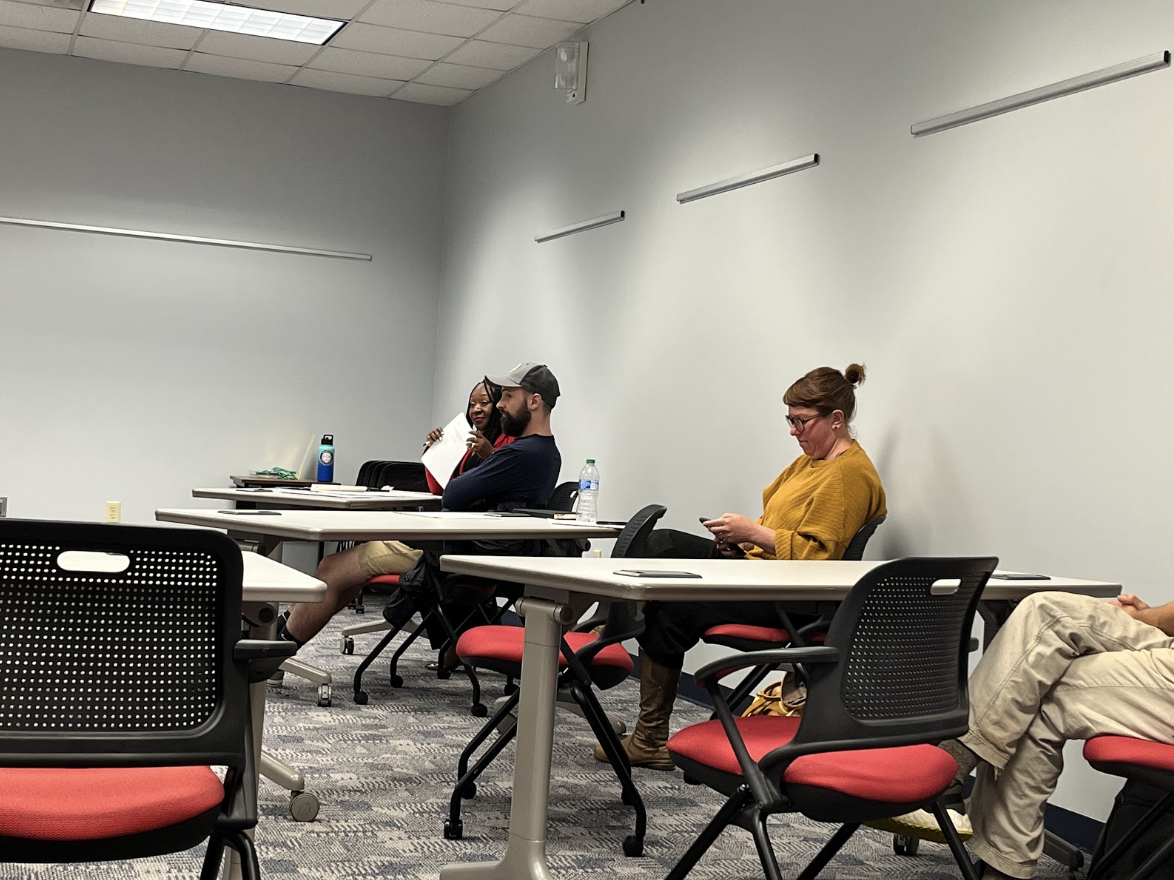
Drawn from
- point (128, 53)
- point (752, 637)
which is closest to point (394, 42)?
point (128, 53)

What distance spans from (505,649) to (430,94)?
19.2ft

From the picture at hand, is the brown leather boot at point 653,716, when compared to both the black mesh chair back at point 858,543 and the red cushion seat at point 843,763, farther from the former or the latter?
the red cushion seat at point 843,763

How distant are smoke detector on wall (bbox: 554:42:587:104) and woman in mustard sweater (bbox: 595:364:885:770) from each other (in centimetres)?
319

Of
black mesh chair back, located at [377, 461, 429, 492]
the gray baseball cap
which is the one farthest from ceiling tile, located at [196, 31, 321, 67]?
the gray baseball cap

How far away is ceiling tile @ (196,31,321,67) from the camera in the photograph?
7.15m

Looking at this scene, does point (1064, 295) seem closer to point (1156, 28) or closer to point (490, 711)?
point (1156, 28)

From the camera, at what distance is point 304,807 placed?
10.0ft

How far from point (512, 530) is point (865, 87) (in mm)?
2124

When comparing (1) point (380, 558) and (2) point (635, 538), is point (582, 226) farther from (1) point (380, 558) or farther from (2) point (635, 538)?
(2) point (635, 538)

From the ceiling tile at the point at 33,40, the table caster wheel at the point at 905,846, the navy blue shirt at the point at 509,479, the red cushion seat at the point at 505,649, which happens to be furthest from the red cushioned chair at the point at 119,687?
the ceiling tile at the point at 33,40

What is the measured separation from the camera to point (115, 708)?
62.7 inches

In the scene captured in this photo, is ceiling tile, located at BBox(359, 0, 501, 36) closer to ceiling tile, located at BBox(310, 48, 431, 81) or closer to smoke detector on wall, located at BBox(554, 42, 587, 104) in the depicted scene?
smoke detector on wall, located at BBox(554, 42, 587, 104)

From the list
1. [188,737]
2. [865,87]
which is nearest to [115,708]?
[188,737]

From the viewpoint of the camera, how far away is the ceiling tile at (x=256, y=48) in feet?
23.5
